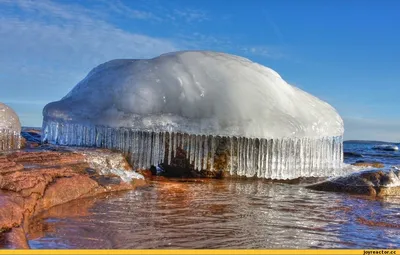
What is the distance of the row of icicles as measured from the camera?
793 cm

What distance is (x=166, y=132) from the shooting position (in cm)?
791

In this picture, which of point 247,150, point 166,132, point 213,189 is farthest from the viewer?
point 247,150

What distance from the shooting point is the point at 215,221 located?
14.4 ft

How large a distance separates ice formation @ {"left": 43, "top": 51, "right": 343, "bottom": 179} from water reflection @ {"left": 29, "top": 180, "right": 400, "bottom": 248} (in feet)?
4.78

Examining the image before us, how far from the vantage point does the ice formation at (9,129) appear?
8336mm

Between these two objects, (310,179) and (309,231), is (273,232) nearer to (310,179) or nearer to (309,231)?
(309,231)

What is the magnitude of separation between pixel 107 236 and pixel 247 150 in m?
5.40

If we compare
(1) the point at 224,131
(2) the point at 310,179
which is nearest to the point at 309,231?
(1) the point at 224,131

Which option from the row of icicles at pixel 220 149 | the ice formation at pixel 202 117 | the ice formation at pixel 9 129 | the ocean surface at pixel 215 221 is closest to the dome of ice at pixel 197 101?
the ice formation at pixel 202 117

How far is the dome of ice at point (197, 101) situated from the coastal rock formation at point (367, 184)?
0.93m

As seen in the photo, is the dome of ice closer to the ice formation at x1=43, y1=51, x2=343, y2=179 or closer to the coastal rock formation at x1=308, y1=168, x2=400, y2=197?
the ice formation at x1=43, y1=51, x2=343, y2=179

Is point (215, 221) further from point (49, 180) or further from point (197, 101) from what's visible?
point (197, 101)

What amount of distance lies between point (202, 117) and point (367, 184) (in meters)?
3.23

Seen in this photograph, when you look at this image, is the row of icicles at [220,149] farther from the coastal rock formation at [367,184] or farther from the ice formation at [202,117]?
the coastal rock formation at [367,184]
